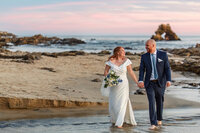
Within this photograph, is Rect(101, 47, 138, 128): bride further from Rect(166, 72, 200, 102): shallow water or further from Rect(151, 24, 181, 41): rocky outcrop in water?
Rect(151, 24, 181, 41): rocky outcrop in water

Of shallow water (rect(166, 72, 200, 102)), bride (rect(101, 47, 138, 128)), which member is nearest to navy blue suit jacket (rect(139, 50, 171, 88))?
bride (rect(101, 47, 138, 128))

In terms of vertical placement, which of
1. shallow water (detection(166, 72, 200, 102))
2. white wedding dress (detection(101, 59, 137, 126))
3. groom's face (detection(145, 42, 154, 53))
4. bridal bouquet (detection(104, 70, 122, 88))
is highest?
groom's face (detection(145, 42, 154, 53))

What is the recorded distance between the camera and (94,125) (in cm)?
692

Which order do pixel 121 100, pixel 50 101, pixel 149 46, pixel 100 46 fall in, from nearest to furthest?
pixel 149 46 < pixel 121 100 < pixel 50 101 < pixel 100 46

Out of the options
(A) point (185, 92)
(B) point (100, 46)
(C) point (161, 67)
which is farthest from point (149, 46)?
(B) point (100, 46)

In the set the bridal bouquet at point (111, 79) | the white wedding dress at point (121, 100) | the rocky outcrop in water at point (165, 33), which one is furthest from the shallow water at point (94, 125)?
the rocky outcrop in water at point (165, 33)

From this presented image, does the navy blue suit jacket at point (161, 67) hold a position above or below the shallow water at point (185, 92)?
above

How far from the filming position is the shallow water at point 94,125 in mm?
6453

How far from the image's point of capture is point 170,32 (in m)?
87.4

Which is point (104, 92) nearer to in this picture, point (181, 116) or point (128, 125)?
point (128, 125)

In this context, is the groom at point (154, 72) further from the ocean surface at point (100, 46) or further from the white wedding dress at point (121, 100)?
the ocean surface at point (100, 46)

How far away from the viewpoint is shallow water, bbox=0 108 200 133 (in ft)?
21.2

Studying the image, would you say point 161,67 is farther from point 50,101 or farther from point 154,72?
point 50,101

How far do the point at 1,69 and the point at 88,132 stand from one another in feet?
29.2
